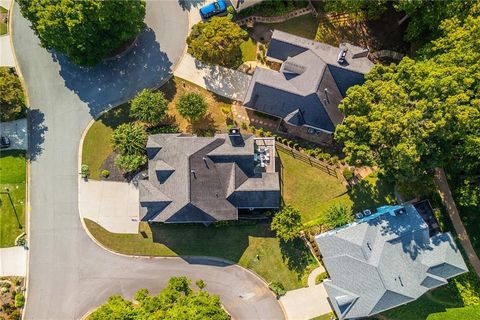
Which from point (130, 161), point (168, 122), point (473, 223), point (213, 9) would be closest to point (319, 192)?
point (473, 223)

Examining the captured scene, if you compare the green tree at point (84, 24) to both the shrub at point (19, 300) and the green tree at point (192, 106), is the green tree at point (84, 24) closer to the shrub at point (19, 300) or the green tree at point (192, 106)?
the green tree at point (192, 106)

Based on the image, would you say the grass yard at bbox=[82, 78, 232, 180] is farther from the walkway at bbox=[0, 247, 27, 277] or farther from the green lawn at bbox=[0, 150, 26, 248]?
the walkway at bbox=[0, 247, 27, 277]

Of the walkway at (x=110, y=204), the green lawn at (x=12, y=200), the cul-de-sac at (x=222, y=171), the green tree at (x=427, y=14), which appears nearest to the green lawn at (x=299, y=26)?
the cul-de-sac at (x=222, y=171)

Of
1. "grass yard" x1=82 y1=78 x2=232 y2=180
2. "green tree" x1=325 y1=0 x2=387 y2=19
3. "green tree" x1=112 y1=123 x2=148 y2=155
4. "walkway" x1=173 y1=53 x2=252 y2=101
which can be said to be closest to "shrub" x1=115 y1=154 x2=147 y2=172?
"green tree" x1=112 y1=123 x2=148 y2=155

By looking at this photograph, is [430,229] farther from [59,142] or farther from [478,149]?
[59,142]

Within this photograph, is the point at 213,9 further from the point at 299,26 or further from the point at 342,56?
the point at 342,56

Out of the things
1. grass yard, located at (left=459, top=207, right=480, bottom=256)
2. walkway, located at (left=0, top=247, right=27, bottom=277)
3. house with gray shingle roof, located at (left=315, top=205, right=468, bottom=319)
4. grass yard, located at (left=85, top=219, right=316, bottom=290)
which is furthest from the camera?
walkway, located at (left=0, top=247, right=27, bottom=277)

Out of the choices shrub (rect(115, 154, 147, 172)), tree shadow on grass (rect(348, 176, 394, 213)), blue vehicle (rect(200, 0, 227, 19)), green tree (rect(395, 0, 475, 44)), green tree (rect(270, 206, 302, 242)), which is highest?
blue vehicle (rect(200, 0, 227, 19))
